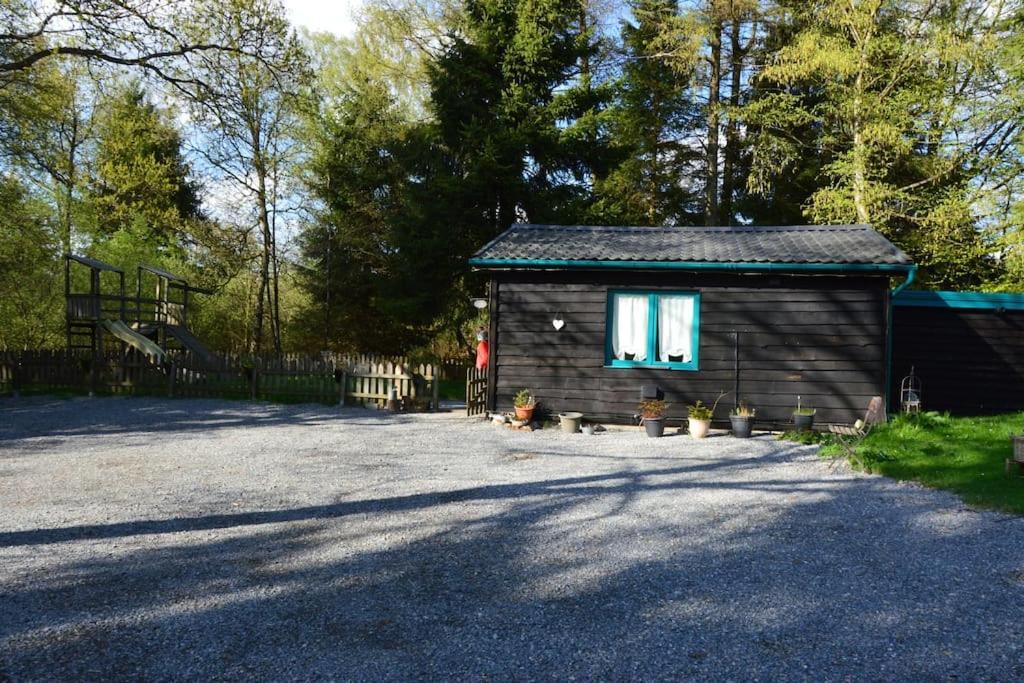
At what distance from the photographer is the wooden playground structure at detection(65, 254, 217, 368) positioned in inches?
711

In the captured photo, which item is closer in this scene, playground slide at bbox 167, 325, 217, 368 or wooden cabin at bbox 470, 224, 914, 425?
wooden cabin at bbox 470, 224, 914, 425

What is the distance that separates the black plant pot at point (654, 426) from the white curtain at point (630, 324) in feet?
4.62

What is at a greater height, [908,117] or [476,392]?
[908,117]

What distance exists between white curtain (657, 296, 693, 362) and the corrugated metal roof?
32.6 inches

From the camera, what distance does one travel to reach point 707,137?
25359 mm

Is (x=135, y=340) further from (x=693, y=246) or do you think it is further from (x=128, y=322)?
(x=693, y=246)

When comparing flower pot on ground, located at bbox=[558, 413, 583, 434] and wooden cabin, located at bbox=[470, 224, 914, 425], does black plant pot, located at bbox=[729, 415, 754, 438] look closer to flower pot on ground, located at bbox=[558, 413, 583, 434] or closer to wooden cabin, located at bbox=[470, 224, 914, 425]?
wooden cabin, located at bbox=[470, 224, 914, 425]

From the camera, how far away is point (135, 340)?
59.6ft

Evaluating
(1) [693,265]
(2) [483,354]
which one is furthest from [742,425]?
(2) [483,354]

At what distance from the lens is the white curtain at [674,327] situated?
11992 millimetres

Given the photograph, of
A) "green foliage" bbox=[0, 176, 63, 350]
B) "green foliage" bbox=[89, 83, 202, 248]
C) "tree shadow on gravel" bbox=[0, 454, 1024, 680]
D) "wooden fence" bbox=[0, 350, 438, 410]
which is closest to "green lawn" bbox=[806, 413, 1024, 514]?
"tree shadow on gravel" bbox=[0, 454, 1024, 680]

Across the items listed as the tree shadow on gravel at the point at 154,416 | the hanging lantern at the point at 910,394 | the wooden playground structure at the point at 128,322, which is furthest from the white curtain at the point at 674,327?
the wooden playground structure at the point at 128,322

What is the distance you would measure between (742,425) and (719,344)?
60.8 inches

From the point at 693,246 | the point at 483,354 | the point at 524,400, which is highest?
the point at 693,246
